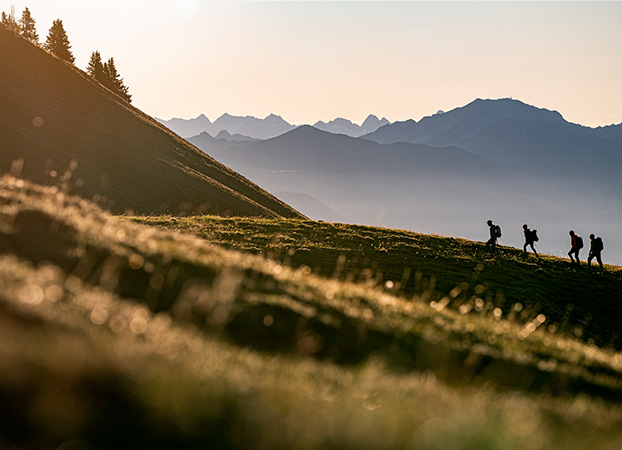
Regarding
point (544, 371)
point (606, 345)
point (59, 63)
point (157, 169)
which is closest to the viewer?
point (544, 371)

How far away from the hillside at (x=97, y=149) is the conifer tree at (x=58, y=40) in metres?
25.7

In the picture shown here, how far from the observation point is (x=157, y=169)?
7744 centimetres

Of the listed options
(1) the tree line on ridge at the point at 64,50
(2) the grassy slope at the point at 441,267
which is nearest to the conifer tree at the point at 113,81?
(1) the tree line on ridge at the point at 64,50

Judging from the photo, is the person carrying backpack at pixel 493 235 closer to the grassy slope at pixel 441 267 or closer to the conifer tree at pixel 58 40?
the grassy slope at pixel 441 267

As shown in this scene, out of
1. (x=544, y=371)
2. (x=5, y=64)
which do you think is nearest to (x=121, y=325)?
(x=544, y=371)

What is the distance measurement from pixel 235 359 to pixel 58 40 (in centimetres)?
13687

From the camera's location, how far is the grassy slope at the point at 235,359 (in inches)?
153

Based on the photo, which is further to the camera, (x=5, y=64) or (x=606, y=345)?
(x=5, y=64)

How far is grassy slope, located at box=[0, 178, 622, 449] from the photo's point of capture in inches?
153

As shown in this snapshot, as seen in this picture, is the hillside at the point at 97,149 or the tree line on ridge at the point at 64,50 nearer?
the hillside at the point at 97,149

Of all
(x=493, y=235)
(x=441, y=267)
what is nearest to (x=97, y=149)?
(x=441, y=267)

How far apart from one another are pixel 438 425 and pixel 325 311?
640 cm

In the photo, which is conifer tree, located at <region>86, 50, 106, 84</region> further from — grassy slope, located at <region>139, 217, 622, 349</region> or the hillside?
grassy slope, located at <region>139, 217, 622, 349</region>

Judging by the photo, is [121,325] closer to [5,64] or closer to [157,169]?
[157,169]
